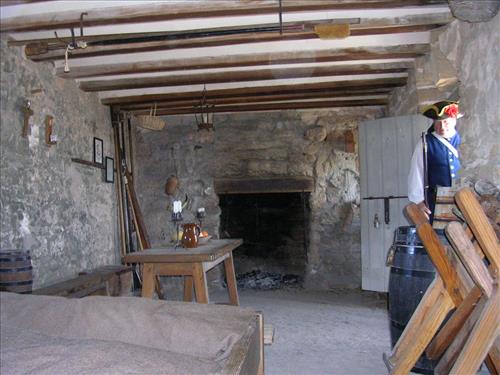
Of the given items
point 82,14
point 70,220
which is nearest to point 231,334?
point 82,14

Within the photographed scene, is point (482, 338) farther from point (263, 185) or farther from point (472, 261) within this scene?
point (263, 185)

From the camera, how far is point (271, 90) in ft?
13.8

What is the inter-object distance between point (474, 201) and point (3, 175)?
279 cm

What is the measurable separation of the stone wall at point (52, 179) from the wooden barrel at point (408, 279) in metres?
2.44

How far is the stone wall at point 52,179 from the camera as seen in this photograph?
2.97 m

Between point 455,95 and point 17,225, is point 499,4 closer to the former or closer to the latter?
point 455,95

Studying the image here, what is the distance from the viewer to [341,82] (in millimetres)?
4090

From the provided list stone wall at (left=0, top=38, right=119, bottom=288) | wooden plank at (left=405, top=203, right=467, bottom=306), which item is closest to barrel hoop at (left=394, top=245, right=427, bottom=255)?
wooden plank at (left=405, top=203, right=467, bottom=306)

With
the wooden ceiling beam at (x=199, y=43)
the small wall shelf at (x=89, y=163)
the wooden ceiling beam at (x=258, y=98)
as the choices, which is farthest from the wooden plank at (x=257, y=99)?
the wooden ceiling beam at (x=199, y=43)

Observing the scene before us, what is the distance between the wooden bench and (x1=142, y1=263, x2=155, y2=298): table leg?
0.66m

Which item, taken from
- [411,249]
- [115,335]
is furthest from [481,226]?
[115,335]

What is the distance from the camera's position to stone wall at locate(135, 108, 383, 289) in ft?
16.7

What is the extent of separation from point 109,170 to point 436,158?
3.30m

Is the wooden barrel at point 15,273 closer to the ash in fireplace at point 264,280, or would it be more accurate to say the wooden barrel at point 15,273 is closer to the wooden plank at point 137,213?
the wooden plank at point 137,213
